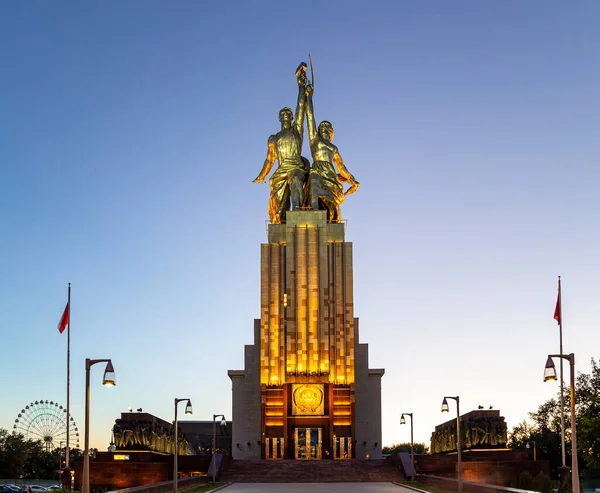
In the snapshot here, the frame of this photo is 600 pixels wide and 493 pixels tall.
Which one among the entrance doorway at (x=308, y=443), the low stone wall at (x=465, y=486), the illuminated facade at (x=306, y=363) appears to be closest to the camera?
the low stone wall at (x=465, y=486)

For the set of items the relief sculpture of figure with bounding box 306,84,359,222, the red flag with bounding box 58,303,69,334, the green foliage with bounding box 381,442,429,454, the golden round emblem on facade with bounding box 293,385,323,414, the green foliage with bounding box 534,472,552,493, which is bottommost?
the green foliage with bounding box 381,442,429,454

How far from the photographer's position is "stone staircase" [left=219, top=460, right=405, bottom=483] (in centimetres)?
5341

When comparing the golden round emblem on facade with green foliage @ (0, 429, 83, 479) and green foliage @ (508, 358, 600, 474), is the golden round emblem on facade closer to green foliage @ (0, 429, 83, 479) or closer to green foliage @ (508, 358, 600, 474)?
green foliage @ (508, 358, 600, 474)

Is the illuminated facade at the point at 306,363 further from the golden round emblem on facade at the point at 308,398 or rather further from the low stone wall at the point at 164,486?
the low stone wall at the point at 164,486

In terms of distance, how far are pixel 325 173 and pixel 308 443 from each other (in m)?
23.6

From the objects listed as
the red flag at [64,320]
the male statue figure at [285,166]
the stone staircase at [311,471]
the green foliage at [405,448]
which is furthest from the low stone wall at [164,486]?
the green foliage at [405,448]

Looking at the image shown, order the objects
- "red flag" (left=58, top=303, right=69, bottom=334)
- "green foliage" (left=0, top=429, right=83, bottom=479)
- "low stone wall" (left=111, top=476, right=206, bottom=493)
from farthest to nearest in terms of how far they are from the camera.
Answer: "green foliage" (left=0, top=429, right=83, bottom=479) → "red flag" (left=58, top=303, right=69, bottom=334) → "low stone wall" (left=111, top=476, right=206, bottom=493)

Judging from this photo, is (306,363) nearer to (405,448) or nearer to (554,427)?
(554,427)

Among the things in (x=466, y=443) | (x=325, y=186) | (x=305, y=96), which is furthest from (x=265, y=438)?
(x=305, y=96)

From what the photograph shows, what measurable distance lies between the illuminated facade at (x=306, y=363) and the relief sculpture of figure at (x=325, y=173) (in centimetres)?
213

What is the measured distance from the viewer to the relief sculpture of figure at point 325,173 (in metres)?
74.7

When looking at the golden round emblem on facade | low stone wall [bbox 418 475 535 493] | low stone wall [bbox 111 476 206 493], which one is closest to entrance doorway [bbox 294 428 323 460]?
the golden round emblem on facade

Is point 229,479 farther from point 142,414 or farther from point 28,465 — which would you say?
point 28,465

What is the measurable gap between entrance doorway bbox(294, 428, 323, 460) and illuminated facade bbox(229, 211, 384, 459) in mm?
79
